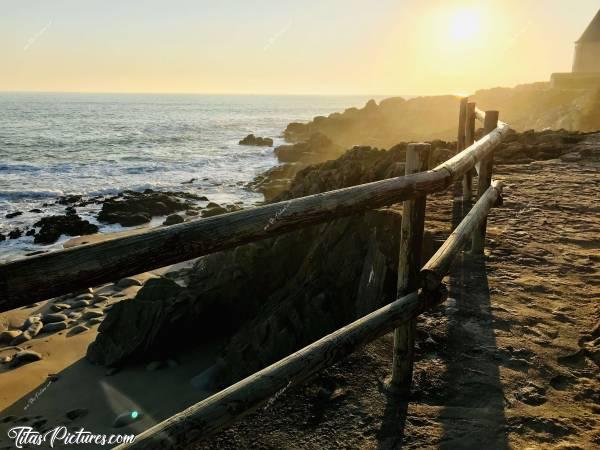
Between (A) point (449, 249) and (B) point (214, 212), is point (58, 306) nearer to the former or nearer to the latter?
(B) point (214, 212)

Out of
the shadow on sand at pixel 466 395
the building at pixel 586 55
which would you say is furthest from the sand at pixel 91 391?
the building at pixel 586 55

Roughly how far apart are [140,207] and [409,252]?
16921 millimetres

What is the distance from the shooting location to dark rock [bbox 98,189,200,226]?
16.9 m

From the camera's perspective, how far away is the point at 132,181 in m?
25.7

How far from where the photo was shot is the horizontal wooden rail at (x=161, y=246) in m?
1.24

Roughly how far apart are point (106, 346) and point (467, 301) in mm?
4880

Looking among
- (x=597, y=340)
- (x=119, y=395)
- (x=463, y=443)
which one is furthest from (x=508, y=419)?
(x=119, y=395)

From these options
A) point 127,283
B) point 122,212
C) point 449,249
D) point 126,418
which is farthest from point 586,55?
point 126,418

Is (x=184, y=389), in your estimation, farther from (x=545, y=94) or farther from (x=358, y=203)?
(x=545, y=94)

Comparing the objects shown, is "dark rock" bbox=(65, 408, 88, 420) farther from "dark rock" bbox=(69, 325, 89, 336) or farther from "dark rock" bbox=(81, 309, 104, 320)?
"dark rock" bbox=(81, 309, 104, 320)

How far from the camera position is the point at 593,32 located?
5766 centimetres

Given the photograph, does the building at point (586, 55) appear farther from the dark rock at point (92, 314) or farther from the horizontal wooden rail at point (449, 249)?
the horizontal wooden rail at point (449, 249)

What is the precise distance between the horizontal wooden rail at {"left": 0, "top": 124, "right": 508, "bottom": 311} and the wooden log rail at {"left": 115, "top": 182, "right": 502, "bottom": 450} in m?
0.55

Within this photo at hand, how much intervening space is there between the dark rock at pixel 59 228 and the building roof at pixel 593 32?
64.2 m
